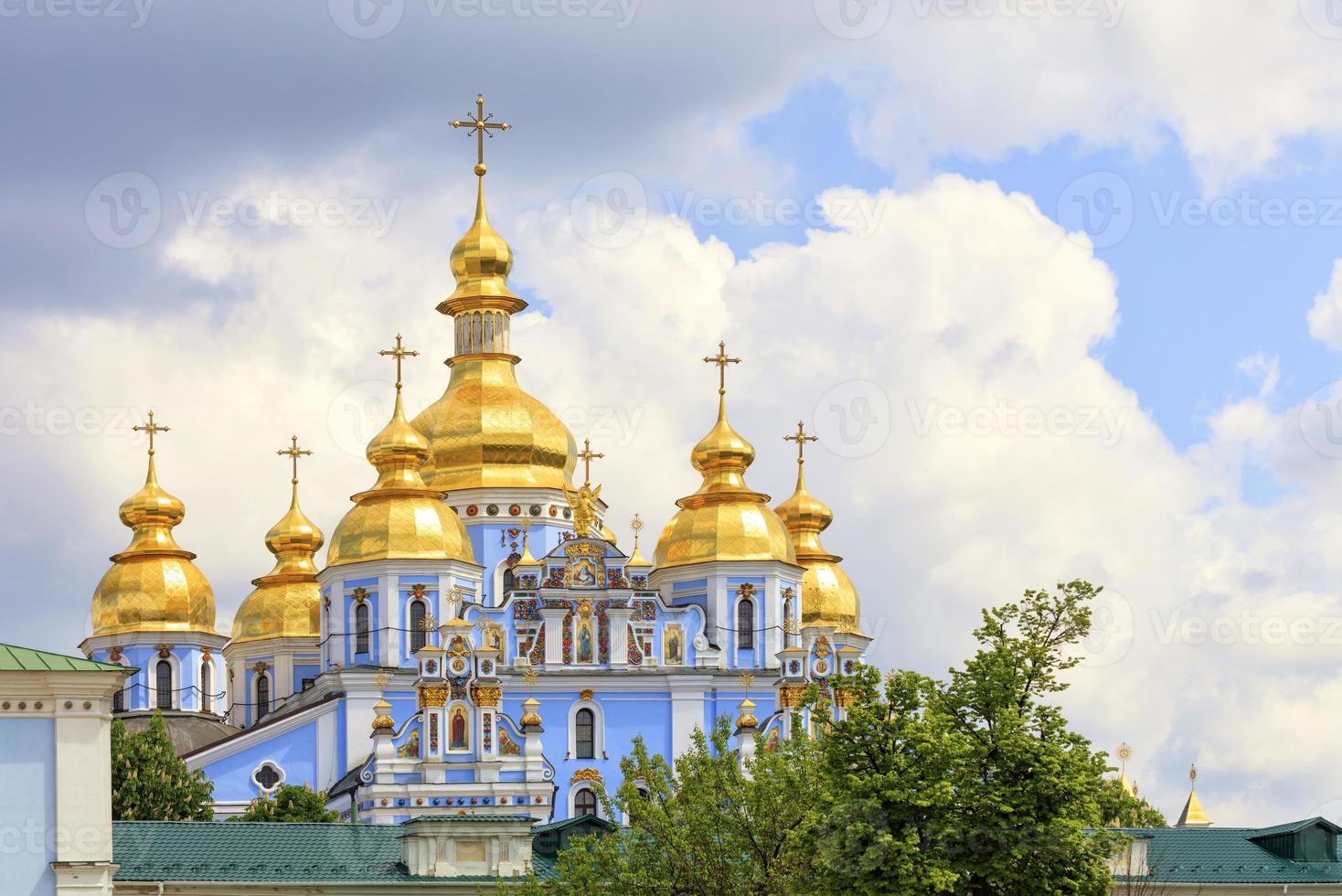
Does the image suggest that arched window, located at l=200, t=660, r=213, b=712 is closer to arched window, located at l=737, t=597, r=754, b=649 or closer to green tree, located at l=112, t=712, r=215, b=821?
green tree, located at l=112, t=712, r=215, b=821

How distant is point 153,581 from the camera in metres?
83.7

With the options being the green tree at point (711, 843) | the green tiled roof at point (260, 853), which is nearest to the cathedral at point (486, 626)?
the green tiled roof at point (260, 853)

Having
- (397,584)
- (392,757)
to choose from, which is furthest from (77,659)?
(397,584)

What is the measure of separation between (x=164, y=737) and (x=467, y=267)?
1981 cm

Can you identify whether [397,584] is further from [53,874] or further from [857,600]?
[53,874]

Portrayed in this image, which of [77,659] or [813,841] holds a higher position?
[77,659]

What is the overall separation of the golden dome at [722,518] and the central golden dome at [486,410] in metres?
4.45

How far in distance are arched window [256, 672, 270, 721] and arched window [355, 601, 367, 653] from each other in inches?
411

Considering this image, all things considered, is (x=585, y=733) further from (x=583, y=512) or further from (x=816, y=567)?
(x=816, y=567)

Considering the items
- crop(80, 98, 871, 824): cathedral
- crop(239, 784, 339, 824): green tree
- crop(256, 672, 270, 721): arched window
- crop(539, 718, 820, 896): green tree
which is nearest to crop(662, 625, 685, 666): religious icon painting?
crop(80, 98, 871, 824): cathedral

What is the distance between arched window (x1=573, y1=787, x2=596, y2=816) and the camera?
7044 centimetres

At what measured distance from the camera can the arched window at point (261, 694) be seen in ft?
278

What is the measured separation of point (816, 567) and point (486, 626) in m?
15.5

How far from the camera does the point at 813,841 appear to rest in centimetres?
3788
